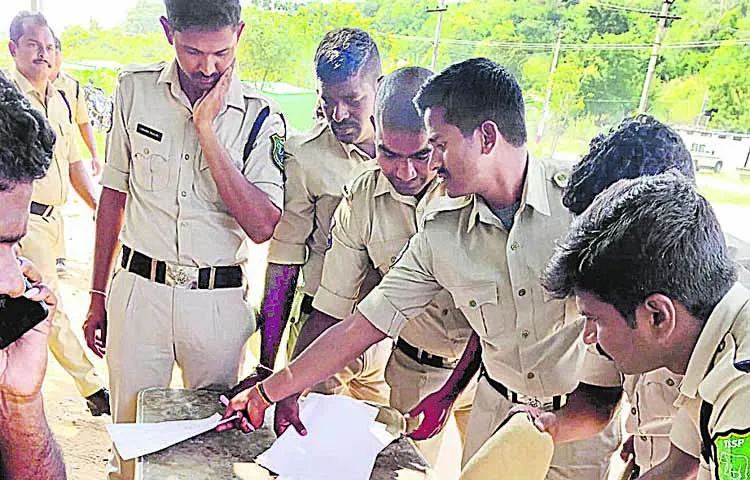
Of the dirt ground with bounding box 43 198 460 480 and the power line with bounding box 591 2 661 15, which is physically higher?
the power line with bounding box 591 2 661 15

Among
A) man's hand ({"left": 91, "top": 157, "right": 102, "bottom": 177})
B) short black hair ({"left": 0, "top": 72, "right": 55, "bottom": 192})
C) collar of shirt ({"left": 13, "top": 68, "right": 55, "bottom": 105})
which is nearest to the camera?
short black hair ({"left": 0, "top": 72, "right": 55, "bottom": 192})

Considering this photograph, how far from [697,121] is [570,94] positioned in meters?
0.68

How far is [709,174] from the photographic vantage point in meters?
3.31

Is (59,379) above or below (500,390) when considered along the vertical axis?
below

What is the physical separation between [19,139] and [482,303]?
94 centimetres

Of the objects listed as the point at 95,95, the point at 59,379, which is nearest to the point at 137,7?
the point at 95,95

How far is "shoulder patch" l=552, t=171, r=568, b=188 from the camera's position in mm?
1547

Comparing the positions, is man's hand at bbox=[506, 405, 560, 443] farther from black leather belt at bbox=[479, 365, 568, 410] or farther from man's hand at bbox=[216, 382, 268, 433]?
man's hand at bbox=[216, 382, 268, 433]

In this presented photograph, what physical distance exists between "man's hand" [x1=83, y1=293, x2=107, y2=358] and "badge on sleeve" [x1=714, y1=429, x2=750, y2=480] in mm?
→ 1623

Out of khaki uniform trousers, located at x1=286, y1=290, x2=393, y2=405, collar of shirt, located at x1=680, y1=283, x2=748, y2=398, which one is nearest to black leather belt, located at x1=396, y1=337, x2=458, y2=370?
khaki uniform trousers, located at x1=286, y1=290, x2=393, y2=405

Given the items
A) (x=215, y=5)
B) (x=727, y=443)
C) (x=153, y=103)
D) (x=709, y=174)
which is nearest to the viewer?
(x=727, y=443)

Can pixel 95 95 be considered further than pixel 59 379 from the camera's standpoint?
Yes

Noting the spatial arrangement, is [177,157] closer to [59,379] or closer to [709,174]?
[59,379]

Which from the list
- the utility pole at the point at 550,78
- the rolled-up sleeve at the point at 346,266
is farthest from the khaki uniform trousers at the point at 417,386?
the utility pole at the point at 550,78
